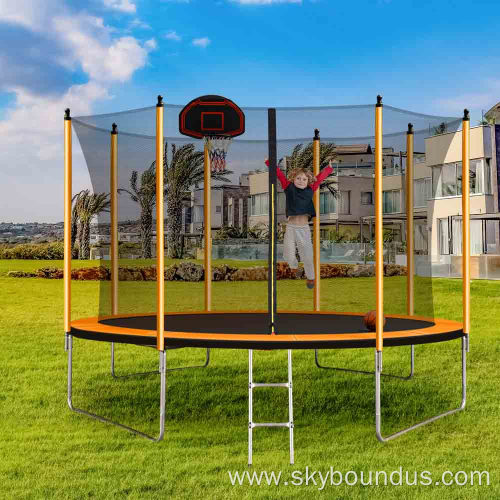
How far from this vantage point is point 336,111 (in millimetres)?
5648

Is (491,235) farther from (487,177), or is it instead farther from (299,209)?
(299,209)

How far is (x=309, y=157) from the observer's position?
6211 millimetres

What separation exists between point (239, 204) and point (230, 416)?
1.81m

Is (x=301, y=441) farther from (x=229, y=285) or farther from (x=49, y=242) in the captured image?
(x=49, y=242)

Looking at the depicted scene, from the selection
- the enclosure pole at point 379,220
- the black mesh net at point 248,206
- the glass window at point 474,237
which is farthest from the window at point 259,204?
the glass window at point 474,237

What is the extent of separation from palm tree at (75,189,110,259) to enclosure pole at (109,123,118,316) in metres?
0.06

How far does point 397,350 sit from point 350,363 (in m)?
0.86

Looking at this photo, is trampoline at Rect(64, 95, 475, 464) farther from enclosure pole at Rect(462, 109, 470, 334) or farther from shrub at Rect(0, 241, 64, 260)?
shrub at Rect(0, 241, 64, 260)

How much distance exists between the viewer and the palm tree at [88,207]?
554cm

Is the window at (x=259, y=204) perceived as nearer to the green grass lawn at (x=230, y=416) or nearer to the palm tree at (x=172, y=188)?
the palm tree at (x=172, y=188)

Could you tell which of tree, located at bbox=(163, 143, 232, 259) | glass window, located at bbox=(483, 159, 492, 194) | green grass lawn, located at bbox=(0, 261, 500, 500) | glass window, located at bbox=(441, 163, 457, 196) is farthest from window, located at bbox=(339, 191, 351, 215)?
glass window, located at bbox=(483, 159, 492, 194)

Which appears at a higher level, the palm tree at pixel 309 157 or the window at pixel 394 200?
the palm tree at pixel 309 157

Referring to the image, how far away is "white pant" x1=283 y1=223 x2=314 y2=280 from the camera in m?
6.00

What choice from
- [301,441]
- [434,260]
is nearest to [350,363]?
[301,441]
